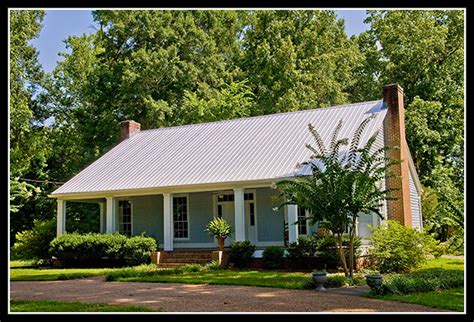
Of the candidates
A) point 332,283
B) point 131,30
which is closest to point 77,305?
point 332,283

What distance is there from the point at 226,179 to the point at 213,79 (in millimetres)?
18460

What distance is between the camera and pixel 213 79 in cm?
3694

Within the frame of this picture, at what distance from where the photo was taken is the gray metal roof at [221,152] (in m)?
20.2

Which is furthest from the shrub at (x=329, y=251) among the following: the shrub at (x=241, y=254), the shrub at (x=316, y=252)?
the shrub at (x=241, y=254)

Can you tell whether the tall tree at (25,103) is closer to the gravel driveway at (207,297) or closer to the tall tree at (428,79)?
the gravel driveway at (207,297)

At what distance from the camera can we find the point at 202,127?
2619cm

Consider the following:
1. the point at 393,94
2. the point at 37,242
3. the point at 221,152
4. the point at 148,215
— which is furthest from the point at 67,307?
the point at 393,94

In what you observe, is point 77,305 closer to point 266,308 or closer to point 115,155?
point 266,308

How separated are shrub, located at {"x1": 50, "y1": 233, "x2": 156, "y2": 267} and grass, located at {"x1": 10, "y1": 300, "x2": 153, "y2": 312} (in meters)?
9.33

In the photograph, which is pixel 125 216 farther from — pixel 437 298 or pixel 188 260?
pixel 437 298

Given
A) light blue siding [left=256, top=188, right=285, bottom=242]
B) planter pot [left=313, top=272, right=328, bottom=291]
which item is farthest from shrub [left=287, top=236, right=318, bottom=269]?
planter pot [left=313, top=272, right=328, bottom=291]

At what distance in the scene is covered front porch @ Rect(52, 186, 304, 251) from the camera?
20.7 metres

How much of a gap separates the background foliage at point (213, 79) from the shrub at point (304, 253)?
1544 centimetres

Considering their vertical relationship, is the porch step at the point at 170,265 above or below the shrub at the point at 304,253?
below
